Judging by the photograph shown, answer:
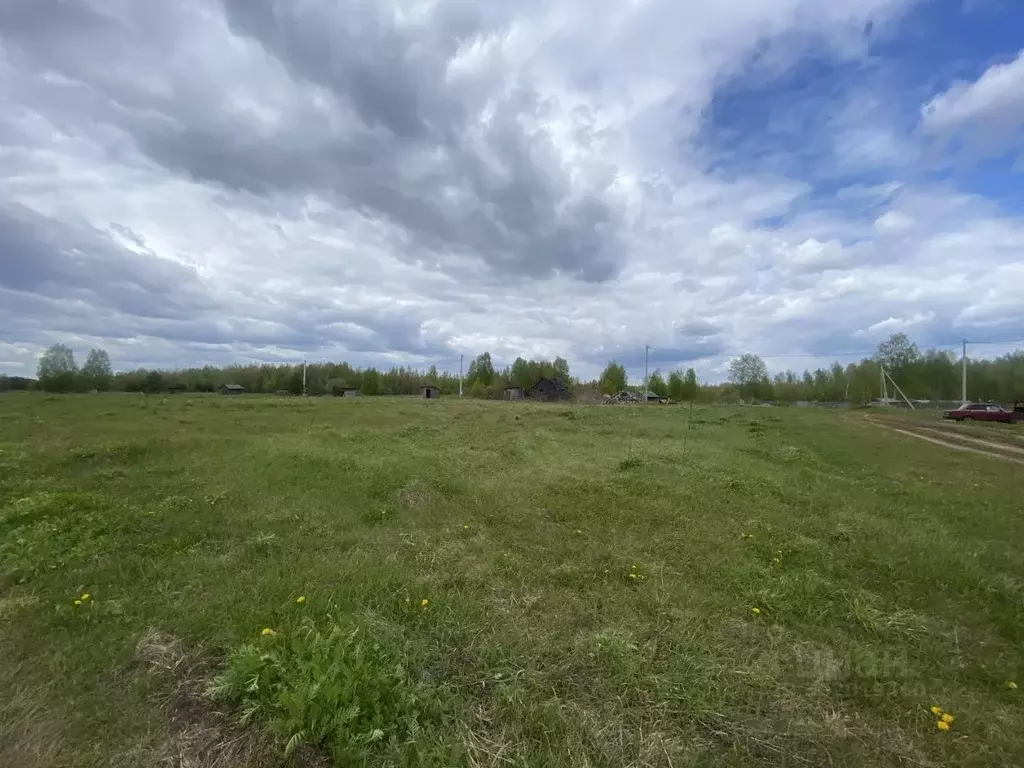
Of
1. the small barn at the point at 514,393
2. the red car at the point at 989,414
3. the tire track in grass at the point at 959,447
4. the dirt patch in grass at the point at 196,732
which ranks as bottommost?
the dirt patch in grass at the point at 196,732

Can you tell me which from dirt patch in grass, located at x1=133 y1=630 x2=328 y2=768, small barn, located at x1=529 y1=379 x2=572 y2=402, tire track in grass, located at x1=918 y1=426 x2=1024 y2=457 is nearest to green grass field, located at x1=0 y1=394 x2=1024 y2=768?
dirt patch in grass, located at x1=133 y1=630 x2=328 y2=768

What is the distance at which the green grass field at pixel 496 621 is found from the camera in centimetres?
410

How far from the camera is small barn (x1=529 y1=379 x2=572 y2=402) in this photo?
85750 millimetres

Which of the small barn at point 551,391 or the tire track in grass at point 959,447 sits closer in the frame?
the tire track in grass at point 959,447

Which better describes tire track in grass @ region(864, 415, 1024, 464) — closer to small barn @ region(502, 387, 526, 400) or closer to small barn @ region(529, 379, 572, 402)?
small barn @ region(529, 379, 572, 402)

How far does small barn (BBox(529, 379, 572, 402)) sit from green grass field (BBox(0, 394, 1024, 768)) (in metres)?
72.1

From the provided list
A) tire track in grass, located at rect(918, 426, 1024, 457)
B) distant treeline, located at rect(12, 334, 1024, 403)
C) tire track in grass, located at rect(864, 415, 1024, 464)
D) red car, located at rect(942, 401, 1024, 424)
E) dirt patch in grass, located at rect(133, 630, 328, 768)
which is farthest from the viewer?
distant treeline, located at rect(12, 334, 1024, 403)

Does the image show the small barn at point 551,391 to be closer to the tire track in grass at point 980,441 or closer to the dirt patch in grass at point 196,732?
the tire track in grass at point 980,441

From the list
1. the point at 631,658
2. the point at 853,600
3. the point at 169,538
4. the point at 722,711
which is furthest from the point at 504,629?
the point at 169,538

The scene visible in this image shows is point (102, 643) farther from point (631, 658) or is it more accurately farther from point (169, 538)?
point (631, 658)

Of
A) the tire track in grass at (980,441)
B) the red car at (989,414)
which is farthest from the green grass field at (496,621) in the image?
the red car at (989,414)

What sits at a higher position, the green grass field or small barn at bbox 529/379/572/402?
small barn at bbox 529/379/572/402

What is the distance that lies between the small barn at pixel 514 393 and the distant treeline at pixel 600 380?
98.0 inches

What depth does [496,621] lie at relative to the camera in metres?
6.00
